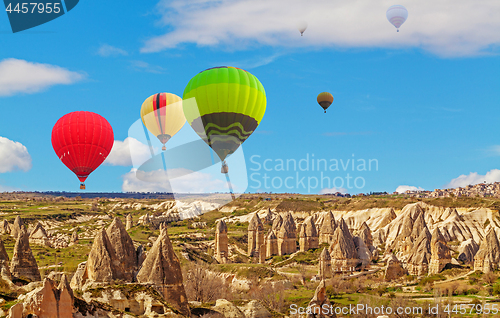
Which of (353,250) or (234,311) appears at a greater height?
(353,250)

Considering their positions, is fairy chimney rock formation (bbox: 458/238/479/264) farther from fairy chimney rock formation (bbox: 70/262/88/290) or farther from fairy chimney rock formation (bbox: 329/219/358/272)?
fairy chimney rock formation (bbox: 70/262/88/290)

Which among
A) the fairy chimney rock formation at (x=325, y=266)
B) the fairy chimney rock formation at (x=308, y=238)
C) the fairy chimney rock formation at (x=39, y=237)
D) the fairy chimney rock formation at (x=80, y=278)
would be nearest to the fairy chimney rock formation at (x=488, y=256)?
the fairy chimney rock formation at (x=325, y=266)

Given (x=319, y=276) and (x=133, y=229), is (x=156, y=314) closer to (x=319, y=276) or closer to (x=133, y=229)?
(x=319, y=276)

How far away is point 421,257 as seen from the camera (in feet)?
180

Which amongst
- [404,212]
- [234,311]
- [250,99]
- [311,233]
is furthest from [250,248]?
[234,311]

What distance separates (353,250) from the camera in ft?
192

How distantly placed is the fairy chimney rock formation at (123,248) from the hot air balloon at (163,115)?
23.1m

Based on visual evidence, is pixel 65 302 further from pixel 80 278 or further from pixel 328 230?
pixel 328 230

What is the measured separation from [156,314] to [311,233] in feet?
194

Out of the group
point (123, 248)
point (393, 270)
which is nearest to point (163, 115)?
point (123, 248)

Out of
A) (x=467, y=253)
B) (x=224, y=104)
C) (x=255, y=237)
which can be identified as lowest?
(x=467, y=253)

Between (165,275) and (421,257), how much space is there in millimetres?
40970

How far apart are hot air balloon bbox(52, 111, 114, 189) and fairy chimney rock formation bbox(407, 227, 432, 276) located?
A: 32394 mm

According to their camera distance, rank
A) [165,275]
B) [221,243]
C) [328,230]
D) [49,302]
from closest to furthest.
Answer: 1. [49,302]
2. [165,275]
3. [221,243]
4. [328,230]
